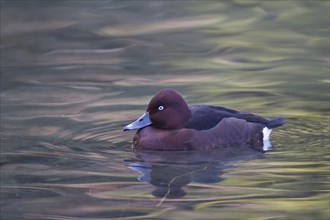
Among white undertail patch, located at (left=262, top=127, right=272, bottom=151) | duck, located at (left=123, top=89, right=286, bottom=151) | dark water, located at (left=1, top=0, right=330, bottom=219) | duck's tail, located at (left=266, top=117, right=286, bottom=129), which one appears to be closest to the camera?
dark water, located at (left=1, top=0, right=330, bottom=219)

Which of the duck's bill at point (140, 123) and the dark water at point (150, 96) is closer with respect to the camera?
the dark water at point (150, 96)

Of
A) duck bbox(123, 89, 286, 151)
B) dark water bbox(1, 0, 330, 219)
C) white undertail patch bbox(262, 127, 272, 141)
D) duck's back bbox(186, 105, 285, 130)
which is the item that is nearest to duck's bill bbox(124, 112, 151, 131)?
duck bbox(123, 89, 286, 151)

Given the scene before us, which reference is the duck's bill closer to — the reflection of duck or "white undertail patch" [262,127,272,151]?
the reflection of duck

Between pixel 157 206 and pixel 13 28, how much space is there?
830 centimetres

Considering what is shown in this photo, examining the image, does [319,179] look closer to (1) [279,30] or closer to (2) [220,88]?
(2) [220,88]

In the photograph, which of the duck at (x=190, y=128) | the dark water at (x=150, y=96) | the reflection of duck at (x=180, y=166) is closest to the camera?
the dark water at (x=150, y=96)

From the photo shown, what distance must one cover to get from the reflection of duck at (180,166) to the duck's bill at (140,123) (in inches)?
10.1

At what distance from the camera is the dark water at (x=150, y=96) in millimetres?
7801

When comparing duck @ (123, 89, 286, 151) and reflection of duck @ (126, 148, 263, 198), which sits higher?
duck @ (123, 89, 286, 151)

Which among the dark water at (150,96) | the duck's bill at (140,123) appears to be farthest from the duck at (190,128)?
the dark water at (150,96)

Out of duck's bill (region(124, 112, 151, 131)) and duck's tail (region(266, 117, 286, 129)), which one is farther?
duck's tail (region(266, 117, 286, 129))

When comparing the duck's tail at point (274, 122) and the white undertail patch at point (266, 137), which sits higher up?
the duck's tail at point (274, 122)

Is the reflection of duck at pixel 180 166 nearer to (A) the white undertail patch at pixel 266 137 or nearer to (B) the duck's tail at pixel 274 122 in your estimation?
(A) the white undertail patch at pixel 266 137

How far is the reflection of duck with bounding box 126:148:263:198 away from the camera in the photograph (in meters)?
8.26
